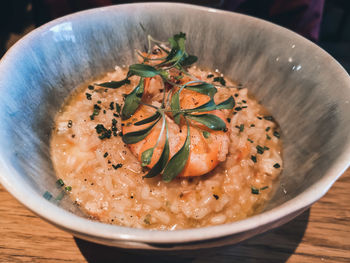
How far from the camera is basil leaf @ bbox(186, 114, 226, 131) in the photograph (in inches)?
63.4

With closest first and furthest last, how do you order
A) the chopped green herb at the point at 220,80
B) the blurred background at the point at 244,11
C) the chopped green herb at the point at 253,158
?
the chopped green herb at the point at 253,158
the chopped green herb at the point at 220,80
the blurred background at the point at 244,11

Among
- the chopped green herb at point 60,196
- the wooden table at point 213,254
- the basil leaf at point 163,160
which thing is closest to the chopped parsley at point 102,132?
the chopped green herb at point 60,196

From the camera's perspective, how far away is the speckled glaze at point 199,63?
1081 mm

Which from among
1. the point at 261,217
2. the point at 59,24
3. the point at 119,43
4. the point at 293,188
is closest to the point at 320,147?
the point at 293,188

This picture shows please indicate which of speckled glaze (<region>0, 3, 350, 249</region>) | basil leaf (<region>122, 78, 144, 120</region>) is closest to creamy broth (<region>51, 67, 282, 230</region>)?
speckled glaze (<region>0, 3, 350, 249</region>)

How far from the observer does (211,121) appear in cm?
162

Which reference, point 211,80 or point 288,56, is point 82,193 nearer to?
point 211,80

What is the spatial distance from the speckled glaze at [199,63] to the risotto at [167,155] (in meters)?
0.13

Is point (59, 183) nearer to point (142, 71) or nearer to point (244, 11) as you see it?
point (142, 71)

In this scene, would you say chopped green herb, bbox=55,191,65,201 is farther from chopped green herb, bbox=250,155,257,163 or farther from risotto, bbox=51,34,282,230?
chopped green herb, bbox=250,155,257,163

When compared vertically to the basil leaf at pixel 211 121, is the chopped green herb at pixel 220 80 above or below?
below

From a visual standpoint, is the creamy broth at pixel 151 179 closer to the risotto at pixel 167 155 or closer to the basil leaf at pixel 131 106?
the risotto at pixel 167 155

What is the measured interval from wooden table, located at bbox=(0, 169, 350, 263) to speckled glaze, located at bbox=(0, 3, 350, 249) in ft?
0.68

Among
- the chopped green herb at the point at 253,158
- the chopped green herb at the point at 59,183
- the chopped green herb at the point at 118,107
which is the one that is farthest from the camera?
the chopped green herb at the point at 118,107
